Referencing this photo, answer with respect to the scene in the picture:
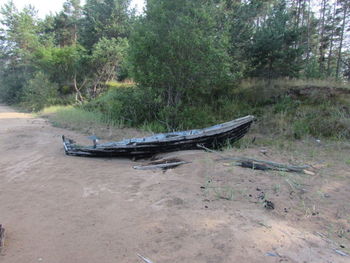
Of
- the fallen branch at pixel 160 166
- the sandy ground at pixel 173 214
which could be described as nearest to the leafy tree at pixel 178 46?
the fallen branch at pixel 160 166

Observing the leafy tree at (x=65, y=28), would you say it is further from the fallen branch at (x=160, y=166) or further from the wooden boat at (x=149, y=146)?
the fallen branch at (x=160, y=166)

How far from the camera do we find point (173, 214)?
2.88 meters

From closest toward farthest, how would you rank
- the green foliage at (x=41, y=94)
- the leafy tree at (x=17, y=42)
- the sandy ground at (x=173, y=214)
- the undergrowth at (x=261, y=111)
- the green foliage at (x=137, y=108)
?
the sandy ground at (x=173, y=214) → the undergrowth at (x=261, y=111) → the green foliage at (x=137, y=108) → the green foliage at (x=41, y=94) → the leafy tree at (x=17, y=42)

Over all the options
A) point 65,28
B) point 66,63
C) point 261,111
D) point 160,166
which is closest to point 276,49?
point 261,111

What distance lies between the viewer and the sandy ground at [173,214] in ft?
7.17

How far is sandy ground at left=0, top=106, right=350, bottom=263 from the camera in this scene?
7.17 ft

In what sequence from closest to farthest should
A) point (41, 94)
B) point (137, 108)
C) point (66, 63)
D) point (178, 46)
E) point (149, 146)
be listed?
point (149, 146) < point (178, 46) < point (137, 108) < point (41, 94) < point (66, 63)

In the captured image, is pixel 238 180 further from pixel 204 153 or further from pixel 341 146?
pixel 341 146

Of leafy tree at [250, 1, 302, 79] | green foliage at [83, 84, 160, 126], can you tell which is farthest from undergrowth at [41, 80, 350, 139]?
leafy tree at [250, 1, 302, 79]

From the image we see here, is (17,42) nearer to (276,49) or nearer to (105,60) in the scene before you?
(105,60)

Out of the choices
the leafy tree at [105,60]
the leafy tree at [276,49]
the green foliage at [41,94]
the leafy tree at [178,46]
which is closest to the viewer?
the leafy tree at [178,46]

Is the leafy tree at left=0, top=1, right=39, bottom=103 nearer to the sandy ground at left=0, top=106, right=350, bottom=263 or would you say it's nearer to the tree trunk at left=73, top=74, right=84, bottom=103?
the tree trunk at left=73, top=74, right=84, bottom=103

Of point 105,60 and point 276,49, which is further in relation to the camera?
point 105,60

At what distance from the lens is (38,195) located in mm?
3537
